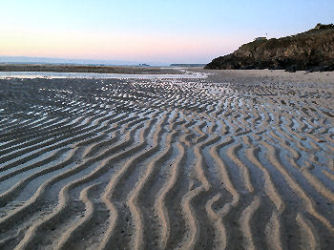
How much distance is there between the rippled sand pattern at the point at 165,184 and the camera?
9.12ft

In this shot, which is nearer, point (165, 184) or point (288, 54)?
point (165, 184)

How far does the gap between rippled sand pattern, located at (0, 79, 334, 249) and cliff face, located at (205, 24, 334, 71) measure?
2843 centimetres

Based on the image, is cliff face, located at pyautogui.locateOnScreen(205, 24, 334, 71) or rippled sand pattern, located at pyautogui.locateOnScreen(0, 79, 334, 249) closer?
rippled sand pattern, located at pyautogui.locateOnScreen(0, 79, 334, 249)

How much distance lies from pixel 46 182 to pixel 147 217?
1.35 m

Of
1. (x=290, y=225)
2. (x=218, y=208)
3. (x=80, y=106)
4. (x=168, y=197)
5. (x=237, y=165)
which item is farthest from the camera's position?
(x=80, y=106)

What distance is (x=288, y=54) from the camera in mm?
48562

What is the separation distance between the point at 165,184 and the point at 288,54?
48259 mm

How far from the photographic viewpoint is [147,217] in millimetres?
3082

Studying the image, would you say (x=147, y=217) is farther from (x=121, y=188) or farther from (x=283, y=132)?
(x=283, y=132)

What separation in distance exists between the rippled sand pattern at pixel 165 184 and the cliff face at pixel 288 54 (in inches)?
1119

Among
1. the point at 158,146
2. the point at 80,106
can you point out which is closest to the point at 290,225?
the point at 158,146

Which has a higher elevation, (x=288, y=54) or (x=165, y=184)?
(x=165, y=184)

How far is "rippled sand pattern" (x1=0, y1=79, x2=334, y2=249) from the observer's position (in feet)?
9.12

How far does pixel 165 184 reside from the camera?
391 centimetres
